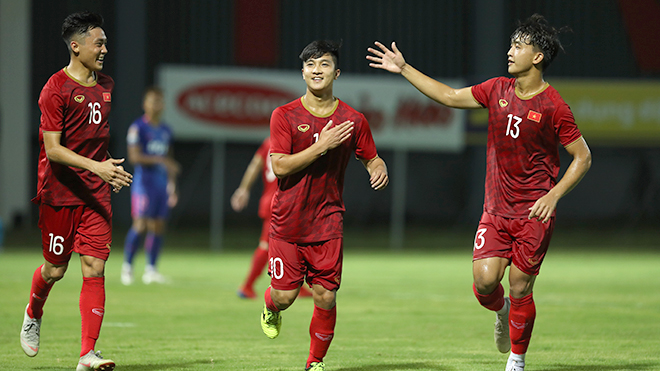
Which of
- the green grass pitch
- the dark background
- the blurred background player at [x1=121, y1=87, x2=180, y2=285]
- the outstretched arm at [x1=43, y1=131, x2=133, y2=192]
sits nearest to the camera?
the outstretched arm at [x1=43, y1=131, x2=133, y2=192]

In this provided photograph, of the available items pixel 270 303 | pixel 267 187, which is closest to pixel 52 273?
pixel 270 303

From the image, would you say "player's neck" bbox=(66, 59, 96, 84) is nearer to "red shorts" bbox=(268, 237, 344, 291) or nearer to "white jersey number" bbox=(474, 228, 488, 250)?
"red shorts" bbox=(268, 237, 344, 291)

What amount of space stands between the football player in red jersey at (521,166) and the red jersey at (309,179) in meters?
0.56

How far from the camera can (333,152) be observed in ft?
17.9

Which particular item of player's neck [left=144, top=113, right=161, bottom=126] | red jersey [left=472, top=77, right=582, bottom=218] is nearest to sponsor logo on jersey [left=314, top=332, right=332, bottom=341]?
red jersey [left=472, top=77, right=582, bottom=218]

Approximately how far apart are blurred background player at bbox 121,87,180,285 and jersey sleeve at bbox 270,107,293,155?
20.0 feet

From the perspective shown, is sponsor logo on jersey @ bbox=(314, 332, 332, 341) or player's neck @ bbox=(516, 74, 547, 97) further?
player's neck @ bbox=(516, 74, 547, 97)

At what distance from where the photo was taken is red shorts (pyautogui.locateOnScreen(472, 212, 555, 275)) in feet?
17.9

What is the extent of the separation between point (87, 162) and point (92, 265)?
0.71 m

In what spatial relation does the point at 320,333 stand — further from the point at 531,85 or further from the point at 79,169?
the point at 531,85

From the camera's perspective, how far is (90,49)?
18.1ft

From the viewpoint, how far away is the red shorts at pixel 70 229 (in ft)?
18.4

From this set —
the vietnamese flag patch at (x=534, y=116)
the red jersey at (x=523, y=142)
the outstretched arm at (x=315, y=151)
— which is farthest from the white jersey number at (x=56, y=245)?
the vietnamese flag patch at (x=534, y=116)

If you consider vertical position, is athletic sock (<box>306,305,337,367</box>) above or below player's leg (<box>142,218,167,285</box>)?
above
